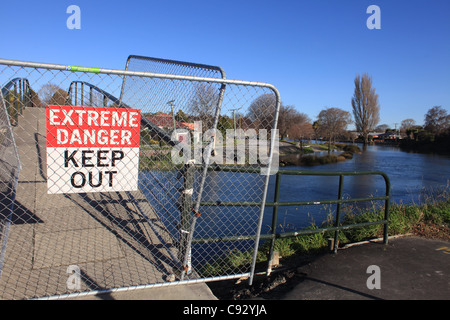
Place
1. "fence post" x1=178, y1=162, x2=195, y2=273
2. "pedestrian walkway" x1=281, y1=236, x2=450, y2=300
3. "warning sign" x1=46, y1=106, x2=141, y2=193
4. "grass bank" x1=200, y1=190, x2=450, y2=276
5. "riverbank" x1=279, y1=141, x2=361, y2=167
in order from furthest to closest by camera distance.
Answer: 1. "riverbank" x1=279, y1=141, x2=361, y2=167
2. "grass bank" x1=200, y1=190, x2=450, y2=276
3. "pedestrian walkway" x1=281, y1=236, x2=450, y2=300
4. "fence post" x1=178, y1=162, x2=195, y2=273
5. "warning sign" x1=46, y1=106, x2=141, y2=193

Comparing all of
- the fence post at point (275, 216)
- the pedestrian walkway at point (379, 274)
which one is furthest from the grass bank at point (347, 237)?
the fence post at point (275, 216)

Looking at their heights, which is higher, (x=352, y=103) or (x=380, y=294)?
(x=352, y=103)

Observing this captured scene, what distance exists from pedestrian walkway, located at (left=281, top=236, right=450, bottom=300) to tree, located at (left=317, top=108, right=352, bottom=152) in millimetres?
50917

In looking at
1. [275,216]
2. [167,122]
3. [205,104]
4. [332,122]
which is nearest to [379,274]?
[275,216]

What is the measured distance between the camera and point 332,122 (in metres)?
55.2

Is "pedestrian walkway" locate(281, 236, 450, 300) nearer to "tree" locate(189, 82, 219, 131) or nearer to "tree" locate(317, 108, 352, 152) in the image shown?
"tree" locate(189, 82, 219, 131)

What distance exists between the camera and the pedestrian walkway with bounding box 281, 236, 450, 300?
3258 mm

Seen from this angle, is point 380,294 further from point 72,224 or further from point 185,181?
point 72,224

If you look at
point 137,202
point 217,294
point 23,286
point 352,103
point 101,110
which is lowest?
point 217,294

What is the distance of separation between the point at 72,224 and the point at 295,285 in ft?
9.27

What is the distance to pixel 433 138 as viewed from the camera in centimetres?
5250

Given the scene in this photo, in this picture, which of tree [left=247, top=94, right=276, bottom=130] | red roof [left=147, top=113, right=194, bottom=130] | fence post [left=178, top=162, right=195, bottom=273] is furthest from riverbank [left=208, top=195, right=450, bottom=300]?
red roof [left=147, top=113, right=194, bottom=130]

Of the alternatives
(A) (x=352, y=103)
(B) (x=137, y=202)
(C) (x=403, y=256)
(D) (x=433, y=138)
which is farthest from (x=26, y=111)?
(A) (x=352, y=103)
